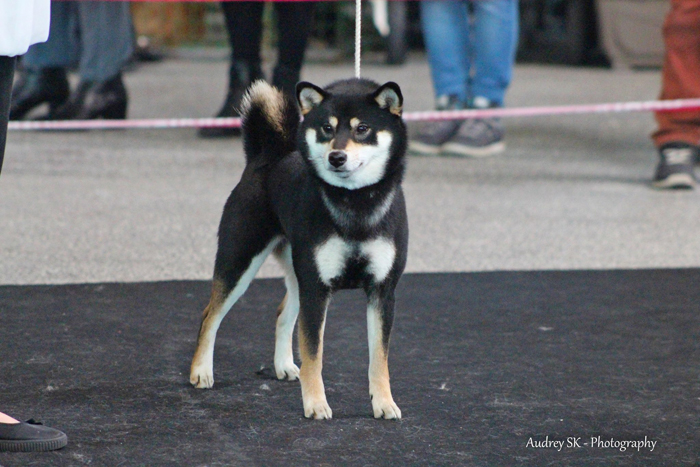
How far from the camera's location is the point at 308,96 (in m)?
2.03

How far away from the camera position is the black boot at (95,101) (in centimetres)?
567

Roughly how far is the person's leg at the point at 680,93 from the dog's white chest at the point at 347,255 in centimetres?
294

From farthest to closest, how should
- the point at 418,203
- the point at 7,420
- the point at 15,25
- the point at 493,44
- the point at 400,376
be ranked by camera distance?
the point at 493,44
the point at 418,203
the point at 400,376
the point at 7,420
the point at 15,25

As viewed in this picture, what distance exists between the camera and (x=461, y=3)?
199 inches

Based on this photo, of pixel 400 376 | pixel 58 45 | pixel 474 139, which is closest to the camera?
pixel 400 376

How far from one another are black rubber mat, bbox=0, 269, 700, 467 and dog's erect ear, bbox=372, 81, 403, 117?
0.66 meters

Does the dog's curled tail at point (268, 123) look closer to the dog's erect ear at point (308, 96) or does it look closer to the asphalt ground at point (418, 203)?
the dog's erect ear at point (308, 96)

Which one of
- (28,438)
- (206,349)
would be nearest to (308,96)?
(206,349)

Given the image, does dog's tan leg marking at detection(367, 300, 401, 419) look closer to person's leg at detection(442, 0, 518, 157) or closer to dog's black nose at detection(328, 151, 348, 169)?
dog's black nose at detection(328, 151, 348, 169)

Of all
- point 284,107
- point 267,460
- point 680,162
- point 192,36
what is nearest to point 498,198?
point 680,162

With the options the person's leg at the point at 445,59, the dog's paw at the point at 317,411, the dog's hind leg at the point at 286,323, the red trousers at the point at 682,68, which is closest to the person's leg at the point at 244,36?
the person's leg at the point at 445,59

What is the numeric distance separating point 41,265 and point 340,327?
1.17 metres

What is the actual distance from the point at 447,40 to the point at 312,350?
3318 millimetres

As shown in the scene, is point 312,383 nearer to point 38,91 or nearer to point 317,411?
point 317,411
